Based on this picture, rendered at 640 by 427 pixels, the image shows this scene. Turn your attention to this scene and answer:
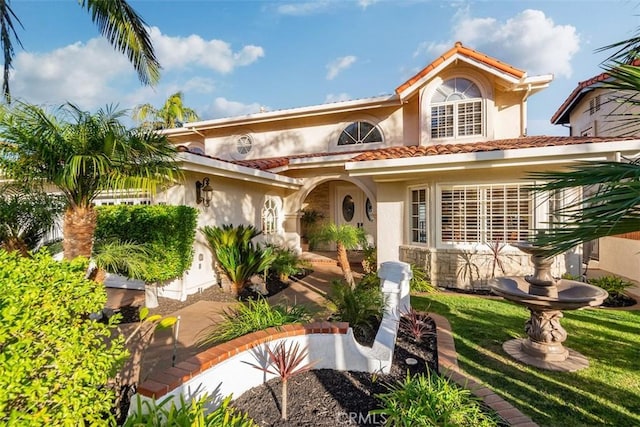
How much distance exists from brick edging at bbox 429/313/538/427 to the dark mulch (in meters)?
0.19

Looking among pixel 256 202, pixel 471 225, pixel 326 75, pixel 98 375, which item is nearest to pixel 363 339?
→ pixel 98 375

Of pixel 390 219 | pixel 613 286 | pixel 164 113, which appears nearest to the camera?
pixel 613 286

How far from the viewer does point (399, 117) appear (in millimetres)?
13484

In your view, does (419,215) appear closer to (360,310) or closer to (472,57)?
(360,310)

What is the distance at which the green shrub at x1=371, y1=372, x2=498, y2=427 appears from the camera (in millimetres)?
2926

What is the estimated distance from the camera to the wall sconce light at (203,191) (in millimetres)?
9297

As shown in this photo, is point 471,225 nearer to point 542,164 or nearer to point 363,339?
point 542,164

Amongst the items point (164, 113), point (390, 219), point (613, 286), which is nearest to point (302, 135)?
point (390, 219)

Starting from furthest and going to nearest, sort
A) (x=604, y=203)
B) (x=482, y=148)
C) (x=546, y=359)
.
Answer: (x=482, y=148) < (x=546, y=359) < (x=604, y=203)

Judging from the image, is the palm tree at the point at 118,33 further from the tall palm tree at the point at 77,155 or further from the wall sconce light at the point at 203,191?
the tall palm tree at the point at 77,155

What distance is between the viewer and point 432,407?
3100mm

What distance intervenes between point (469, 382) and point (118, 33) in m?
9.81

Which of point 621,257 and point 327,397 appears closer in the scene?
point 327,397

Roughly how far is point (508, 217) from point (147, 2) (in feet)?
39.6
